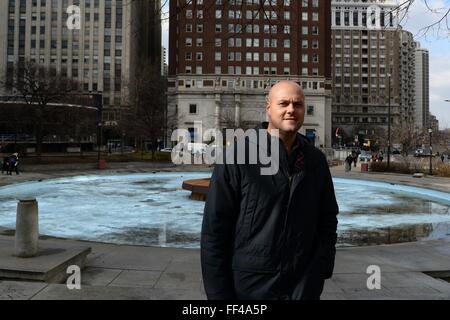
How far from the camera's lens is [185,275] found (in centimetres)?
689

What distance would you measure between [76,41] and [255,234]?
122 metres

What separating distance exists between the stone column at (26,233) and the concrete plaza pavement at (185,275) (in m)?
0.92

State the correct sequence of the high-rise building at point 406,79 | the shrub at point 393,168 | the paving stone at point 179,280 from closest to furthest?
the paving stone at point 179,280 < the shrub at point 393,168 < the high-rise building at point 406,79

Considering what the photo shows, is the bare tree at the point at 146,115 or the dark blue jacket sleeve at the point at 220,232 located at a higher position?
the bare tree at the point at 146,115

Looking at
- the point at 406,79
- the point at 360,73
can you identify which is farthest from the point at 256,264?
the point at 406,79

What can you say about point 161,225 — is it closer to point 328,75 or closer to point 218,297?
point 218,297

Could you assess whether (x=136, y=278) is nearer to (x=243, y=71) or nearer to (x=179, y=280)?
(x=179, y=280)

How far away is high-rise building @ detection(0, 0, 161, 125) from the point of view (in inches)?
4419

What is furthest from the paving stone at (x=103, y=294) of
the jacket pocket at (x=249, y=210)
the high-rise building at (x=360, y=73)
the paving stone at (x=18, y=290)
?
the high-rise building at (x=360, y=73)

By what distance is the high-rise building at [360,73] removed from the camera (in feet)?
471

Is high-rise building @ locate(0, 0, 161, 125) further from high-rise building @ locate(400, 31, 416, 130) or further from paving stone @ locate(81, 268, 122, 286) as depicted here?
paving stone @ locate(81, 268, 122, 286)

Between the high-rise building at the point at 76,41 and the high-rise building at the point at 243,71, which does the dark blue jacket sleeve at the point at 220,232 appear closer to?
the high-rise building at the point at 243,71
